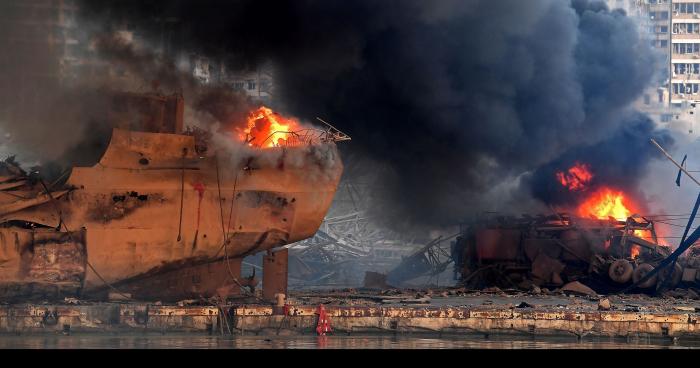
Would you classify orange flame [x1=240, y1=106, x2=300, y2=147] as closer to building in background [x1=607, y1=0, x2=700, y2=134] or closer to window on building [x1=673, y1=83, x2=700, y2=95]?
building in background [x1=607, y1=0, x2=700, y2=134]

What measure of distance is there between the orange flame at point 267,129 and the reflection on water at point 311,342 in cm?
812

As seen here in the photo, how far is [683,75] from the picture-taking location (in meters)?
154

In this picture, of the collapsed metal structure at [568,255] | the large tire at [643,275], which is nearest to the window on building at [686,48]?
the collapsed metal structure at [568,255]

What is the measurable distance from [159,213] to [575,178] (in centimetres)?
2335

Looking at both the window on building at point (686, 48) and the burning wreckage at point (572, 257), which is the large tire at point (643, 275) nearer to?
the burning wreckage at point (572, 257)

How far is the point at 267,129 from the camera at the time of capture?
42.6 metres

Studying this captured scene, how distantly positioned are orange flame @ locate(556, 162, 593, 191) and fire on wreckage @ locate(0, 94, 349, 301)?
58.0 feet

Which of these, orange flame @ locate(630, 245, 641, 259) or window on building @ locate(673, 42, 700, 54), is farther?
window on building @ locate(673, 42, 700, 54)

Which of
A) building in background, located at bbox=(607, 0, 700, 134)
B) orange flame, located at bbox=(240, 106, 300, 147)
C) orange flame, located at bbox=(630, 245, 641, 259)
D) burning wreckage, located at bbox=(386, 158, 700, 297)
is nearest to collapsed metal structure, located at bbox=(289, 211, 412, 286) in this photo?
burning wreckage, located at bbox=(386, 158, 700, 297)

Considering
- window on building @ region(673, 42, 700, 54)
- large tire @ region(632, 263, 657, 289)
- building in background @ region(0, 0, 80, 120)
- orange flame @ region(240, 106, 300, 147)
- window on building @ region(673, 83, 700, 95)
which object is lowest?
large tire @ region(632, 263, 657, 289)

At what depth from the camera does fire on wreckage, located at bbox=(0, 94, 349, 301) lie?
3800 centimetres

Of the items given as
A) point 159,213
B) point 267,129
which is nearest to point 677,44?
point 267,129

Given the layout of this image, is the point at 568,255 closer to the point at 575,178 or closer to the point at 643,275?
the point at 643,275
